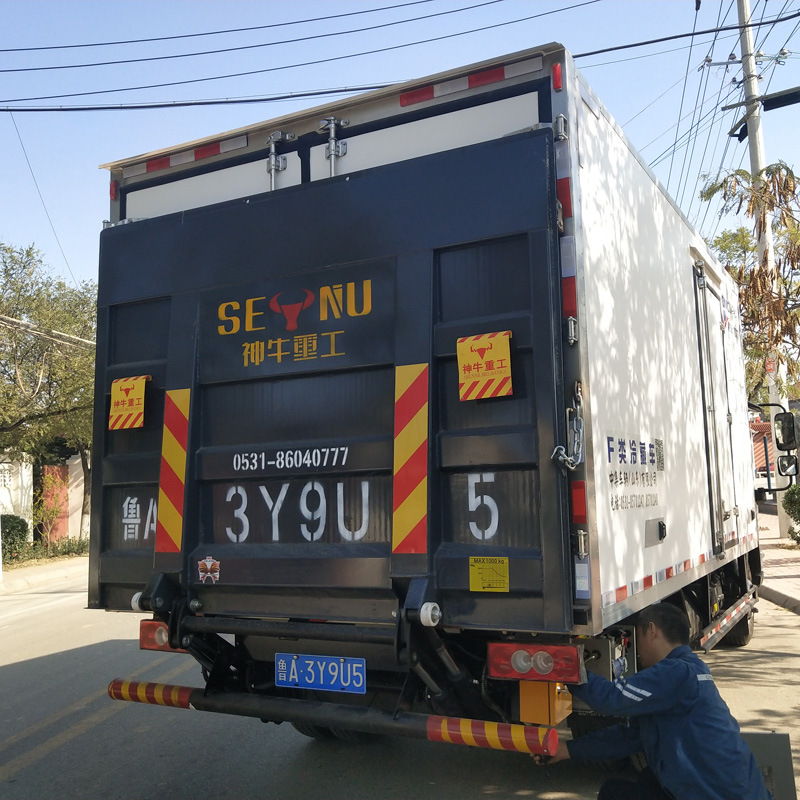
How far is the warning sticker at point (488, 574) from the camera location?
12.0 ft

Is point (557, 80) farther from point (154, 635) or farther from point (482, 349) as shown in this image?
point (154, 635)

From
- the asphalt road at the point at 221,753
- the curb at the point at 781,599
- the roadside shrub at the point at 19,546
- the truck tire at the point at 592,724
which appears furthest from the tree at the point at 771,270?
the roadside shrub at the point at 19,546

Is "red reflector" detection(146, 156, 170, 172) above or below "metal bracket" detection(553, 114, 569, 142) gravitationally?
above

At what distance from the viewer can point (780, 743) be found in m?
3.52

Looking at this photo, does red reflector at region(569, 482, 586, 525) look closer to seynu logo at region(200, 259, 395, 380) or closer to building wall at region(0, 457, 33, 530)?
seynu logo at region(200, 259, 395, 380)

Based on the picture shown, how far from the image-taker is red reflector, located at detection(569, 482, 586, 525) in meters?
3.59

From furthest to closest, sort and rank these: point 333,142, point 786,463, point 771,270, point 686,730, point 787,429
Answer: point 771,270
point 786,463
point 787,429
point 333,142
point 686,730

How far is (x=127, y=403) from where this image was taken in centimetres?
473

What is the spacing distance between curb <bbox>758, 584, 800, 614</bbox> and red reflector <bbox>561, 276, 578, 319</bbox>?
7701 millimetres

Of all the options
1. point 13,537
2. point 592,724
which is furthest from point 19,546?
point 592,724

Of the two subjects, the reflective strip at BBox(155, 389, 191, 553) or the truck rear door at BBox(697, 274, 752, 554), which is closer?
the reflective strip at BBox(155, 389, 191, 553)

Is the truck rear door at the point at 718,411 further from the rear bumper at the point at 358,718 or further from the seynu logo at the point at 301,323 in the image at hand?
the seynu logo at the point at 301,323

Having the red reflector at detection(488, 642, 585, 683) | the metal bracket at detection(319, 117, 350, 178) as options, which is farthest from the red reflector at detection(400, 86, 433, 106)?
the red reflector at detection(488, 642, 585, 683)

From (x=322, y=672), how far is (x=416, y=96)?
113 inches
